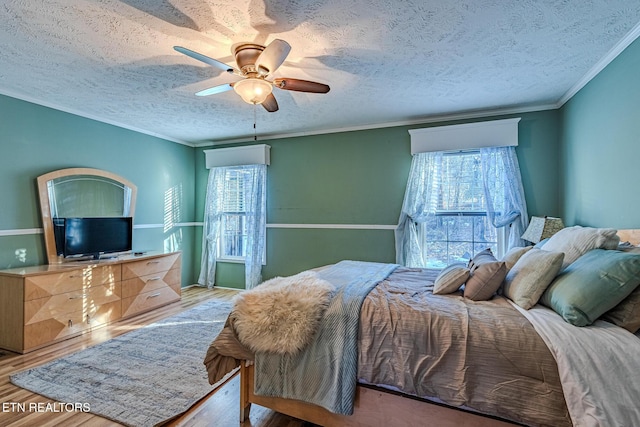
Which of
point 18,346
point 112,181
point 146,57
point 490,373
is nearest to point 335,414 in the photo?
point 490,373

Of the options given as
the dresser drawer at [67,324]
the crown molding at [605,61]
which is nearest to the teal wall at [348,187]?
the crown molding at [605,61]

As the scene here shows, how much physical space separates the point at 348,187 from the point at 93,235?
3285mm

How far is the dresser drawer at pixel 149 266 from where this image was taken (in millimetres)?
3578

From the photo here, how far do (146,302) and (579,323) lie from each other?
14.0 feet

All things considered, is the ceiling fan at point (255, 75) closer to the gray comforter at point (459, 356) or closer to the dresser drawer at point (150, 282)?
the gray comforter at point (459, 356)

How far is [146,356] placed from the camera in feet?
8.50

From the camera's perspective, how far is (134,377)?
7.38ft

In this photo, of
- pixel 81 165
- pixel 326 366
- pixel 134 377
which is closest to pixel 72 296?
pixel 134 377

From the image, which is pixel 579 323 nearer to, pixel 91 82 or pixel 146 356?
pixel 146 356

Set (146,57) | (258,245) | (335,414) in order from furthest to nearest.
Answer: (258,245) < (146,57) < (335,414)

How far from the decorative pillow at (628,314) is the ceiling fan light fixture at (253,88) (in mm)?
2369

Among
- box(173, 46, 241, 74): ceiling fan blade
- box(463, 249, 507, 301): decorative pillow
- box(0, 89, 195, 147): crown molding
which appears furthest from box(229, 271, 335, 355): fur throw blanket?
box(0, 89, 195, 147): crown molding

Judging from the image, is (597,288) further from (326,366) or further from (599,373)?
(326,366)

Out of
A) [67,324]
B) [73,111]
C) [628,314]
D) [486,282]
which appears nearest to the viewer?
[628,314]
